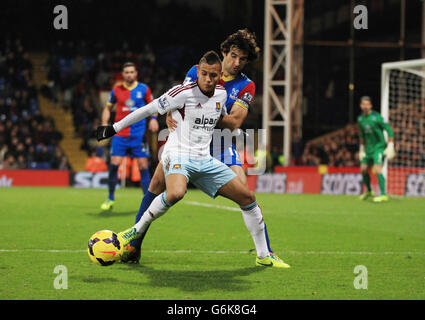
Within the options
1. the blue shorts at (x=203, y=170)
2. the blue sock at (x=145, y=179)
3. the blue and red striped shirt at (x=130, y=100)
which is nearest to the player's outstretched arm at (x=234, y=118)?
the blue shorts at (x=203, y=170)

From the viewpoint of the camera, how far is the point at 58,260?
19.6 feet

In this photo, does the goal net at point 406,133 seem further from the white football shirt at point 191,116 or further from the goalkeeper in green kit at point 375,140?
the white football shirt at point 191,116

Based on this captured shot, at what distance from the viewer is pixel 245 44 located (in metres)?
6.05

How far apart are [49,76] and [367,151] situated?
1471 cm

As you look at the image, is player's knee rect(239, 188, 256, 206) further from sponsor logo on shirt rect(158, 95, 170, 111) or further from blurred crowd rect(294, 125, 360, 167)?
blurred crowd rect(294, 125, 360, 167)

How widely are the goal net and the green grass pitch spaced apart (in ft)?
15.1

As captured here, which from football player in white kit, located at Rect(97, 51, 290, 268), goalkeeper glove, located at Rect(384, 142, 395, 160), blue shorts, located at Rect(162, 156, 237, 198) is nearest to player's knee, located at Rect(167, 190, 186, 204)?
football player in white kit, located at Rect(97, 51, 290, 268)

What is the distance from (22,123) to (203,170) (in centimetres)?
1894

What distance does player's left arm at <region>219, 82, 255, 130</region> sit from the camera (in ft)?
19.1

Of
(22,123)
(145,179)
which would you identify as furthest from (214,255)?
(22,123)

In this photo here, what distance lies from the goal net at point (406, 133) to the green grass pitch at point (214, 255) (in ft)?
15.1

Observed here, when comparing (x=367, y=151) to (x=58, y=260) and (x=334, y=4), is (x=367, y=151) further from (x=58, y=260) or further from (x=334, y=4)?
(x=334, y=4)

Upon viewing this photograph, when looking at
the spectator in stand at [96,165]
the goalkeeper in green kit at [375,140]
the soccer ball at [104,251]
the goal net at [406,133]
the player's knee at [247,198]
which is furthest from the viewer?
the spectator in stand at [96,165]

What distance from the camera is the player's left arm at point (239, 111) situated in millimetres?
5809
